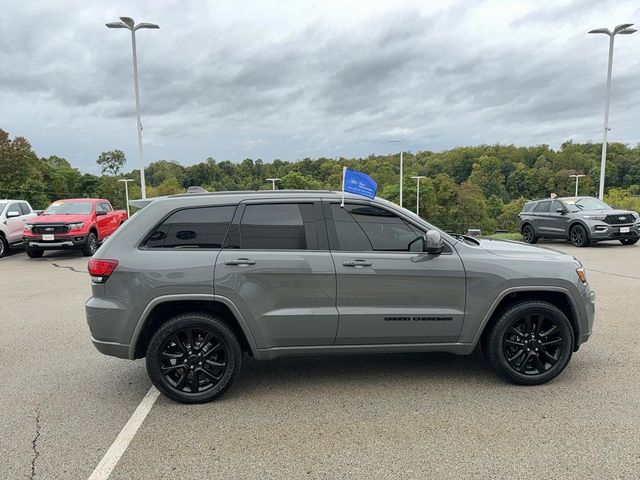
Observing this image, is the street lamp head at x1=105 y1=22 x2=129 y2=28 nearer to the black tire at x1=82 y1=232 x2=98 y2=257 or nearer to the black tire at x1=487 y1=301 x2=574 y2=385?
the black tire at x1=82 y1=232 x2=98 y2=257

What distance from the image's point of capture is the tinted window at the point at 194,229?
13.0ft

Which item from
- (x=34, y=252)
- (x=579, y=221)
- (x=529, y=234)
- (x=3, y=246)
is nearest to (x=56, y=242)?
(x=34, y=252)

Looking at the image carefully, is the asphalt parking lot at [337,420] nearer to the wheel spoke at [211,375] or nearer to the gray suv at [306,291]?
the wheel spoke at [211,375]

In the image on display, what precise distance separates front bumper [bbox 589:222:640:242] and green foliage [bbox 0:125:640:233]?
3430 centimetres

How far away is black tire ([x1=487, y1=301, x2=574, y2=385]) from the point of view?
4.10m

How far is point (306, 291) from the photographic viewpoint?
154 inches

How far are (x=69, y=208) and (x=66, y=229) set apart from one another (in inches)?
52.8

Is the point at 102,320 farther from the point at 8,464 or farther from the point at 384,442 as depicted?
the point at 384,442

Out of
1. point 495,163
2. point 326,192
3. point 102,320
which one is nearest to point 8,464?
point 102,320

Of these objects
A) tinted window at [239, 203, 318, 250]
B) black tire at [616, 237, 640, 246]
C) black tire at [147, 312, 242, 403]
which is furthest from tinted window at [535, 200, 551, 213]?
black tire at [147, 312, 242, 403]

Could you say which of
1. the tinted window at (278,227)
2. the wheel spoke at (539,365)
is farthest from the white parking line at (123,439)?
the wheel spoke at (539,365)

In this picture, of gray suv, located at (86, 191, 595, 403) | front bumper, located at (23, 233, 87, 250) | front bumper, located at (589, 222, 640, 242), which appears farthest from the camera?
front bumper, located at (589, 222, 640, 242)

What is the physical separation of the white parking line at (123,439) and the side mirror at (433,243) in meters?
2.64

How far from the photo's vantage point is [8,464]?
10.1ft
